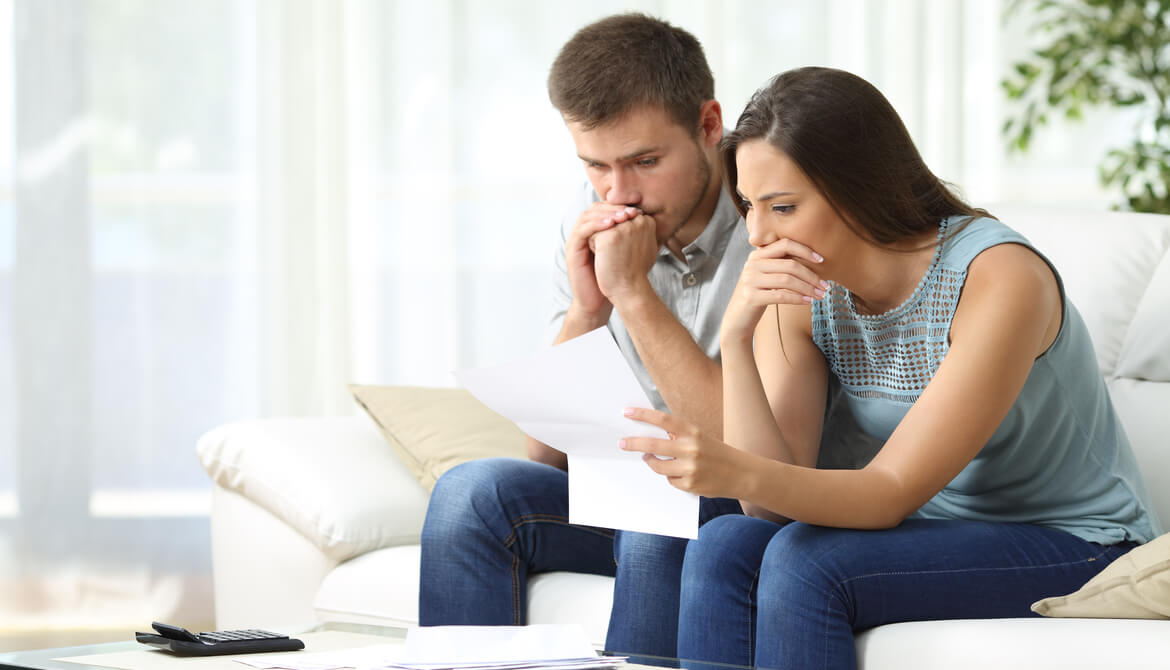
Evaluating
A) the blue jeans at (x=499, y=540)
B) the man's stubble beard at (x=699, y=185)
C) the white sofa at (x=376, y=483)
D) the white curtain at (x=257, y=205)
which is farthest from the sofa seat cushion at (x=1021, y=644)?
the white curtain at (x=257, y=205)

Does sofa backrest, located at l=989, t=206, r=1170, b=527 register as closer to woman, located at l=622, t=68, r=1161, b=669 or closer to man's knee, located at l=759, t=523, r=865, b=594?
woman, located at l=622, t=68, r=1161, b=669

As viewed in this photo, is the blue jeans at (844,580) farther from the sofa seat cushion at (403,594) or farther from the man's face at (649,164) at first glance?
the man's face at (649,164)

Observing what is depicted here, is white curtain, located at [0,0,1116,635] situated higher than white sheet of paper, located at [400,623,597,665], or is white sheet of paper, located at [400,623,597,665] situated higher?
white curtain, located at [0,0,1116,635]

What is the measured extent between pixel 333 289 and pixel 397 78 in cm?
58

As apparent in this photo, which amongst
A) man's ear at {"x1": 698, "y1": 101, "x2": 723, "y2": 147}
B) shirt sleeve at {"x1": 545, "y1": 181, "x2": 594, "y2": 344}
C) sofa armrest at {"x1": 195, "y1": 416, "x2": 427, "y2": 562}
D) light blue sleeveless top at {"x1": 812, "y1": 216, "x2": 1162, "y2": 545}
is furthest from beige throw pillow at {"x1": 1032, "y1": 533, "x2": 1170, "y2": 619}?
sofa armrest at {"x1": 195, "y1": 416, "x2": 427, "y2": 562}

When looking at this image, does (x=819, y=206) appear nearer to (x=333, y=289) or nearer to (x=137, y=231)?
(x=333, y=289)

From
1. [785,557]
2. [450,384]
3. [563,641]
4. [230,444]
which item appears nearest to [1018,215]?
[785,557]

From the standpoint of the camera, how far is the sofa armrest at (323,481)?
6.49ft

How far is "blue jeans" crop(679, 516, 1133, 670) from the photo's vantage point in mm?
1231

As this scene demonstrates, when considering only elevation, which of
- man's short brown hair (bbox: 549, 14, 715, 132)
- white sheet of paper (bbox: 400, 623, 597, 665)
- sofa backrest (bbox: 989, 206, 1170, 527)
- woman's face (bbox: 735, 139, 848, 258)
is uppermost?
man's short brown hair (bbox: 549, 14, 715, 132)

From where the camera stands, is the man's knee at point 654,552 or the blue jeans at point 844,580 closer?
the blue jeans at point 844,580

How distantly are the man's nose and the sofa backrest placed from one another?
648 millimetres

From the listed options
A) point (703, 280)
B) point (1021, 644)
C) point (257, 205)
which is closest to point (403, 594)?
point (703, 280)

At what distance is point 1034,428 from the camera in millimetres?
1396
